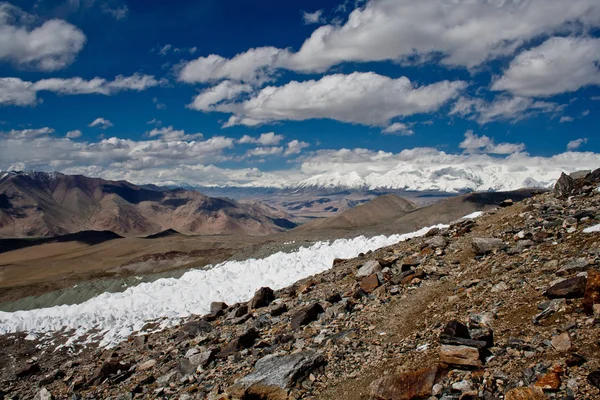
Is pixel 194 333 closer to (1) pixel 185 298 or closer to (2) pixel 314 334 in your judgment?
(2) pixel 314 334

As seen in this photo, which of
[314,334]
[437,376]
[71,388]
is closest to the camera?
[437,376]

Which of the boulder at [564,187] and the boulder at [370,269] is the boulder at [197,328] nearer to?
the boulder at [370,269]

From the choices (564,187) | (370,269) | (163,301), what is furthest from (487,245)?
(163,301)

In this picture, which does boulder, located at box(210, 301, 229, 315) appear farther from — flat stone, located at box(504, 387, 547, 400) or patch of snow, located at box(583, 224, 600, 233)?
patch of snow, located at box(583, 224, 600, 233)

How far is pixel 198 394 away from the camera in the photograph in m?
10.7

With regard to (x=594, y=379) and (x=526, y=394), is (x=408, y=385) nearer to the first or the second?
(x=526, y=394)

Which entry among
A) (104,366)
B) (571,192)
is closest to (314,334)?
(104,366)

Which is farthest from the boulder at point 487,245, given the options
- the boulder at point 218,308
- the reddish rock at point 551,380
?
the boulder at point 218,308

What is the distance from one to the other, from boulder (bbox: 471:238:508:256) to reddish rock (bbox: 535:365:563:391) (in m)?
8.75

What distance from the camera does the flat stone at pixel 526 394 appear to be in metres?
6.51

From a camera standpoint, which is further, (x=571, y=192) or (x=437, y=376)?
(x=571, y=192)

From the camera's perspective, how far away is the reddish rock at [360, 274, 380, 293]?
50.0ft

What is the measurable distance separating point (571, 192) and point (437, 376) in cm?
1679

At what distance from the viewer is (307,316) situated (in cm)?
1415
